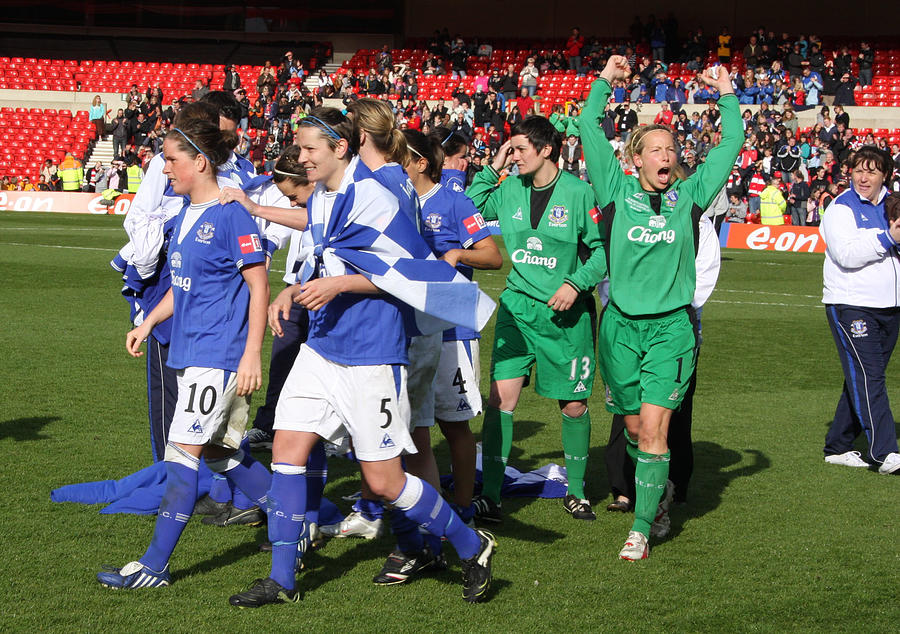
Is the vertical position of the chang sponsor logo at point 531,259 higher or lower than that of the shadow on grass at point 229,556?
higher

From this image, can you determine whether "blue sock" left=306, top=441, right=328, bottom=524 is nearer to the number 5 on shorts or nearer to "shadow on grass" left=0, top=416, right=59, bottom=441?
the number 5 on shorts

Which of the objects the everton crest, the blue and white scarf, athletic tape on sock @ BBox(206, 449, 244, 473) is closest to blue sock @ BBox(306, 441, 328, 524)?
athletic tape on sock @ BBox(206, 449, 244, 473)

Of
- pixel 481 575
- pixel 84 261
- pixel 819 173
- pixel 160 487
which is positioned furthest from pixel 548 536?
pixel 819 173

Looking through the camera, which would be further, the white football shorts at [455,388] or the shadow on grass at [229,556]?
the white football shorts at [455,388]

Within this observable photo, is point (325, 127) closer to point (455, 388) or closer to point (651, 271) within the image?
point (455, 388)

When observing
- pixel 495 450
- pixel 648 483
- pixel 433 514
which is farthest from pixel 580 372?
pixel 433 514

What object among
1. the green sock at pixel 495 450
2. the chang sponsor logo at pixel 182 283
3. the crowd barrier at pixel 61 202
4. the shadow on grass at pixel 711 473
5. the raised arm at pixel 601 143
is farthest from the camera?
the crowd barrier at pixel 61 202

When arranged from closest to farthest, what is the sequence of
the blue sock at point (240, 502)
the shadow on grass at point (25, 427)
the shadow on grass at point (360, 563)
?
1. the shadow on grass at point (360, 563)
2. the blue sock at point (240, 502)
3. the shadow on grass at point (25, 427)

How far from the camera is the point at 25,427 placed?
6988mm

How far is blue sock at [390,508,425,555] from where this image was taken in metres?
4.52

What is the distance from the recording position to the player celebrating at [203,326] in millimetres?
4262

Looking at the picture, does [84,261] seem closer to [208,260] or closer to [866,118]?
[208,260]

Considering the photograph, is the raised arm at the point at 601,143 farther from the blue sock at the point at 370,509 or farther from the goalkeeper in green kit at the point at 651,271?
the blue sock at the point at 370,509

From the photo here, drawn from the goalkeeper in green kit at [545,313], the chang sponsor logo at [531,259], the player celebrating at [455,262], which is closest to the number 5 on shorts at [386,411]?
the player celebrating at [455,262]
